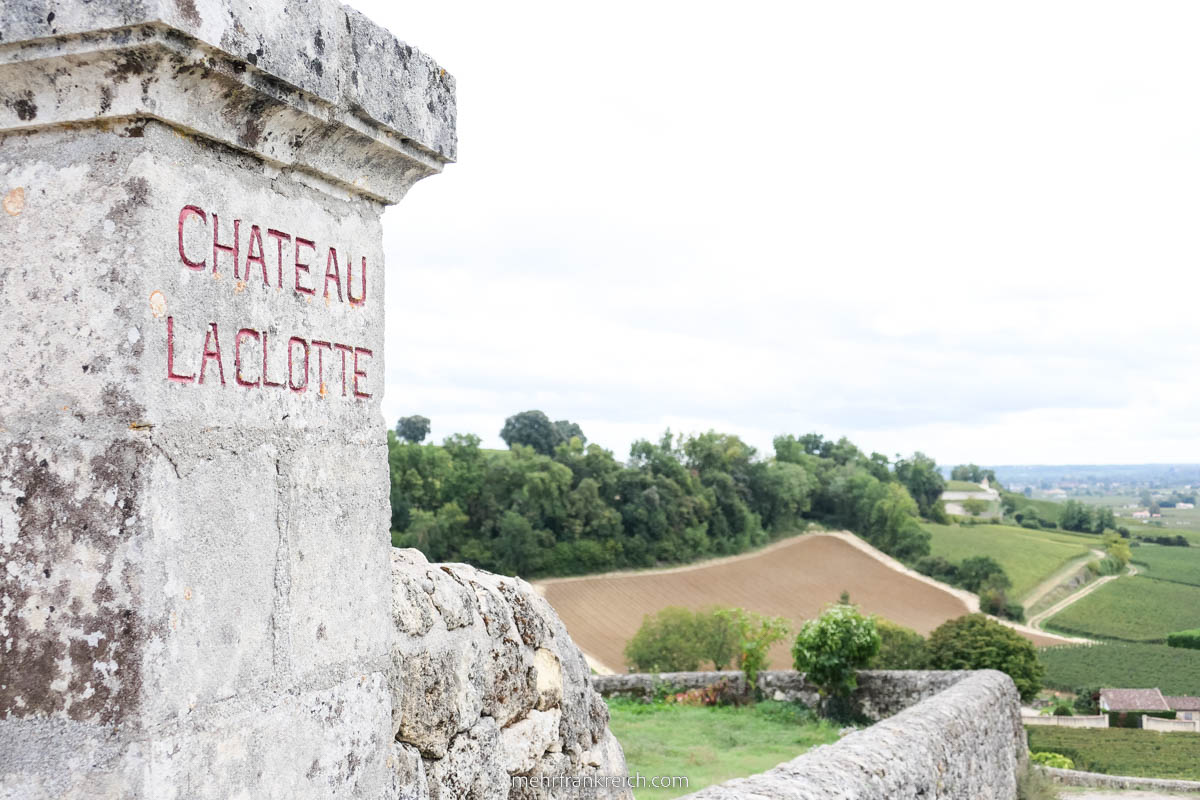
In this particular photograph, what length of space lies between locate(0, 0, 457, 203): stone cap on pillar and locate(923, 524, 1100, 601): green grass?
4972cm

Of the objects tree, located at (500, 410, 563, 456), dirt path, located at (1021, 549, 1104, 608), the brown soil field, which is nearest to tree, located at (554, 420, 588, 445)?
tree, located at (500, 410, 563, 456)

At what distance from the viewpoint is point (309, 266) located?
5.85ft

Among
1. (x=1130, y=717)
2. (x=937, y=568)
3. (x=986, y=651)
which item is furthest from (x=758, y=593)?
(x=986, y=651)

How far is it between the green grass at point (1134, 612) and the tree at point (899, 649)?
21318mm

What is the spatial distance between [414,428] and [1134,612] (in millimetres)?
36200

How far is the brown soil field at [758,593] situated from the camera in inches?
1390

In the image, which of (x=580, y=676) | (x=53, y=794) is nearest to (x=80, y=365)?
(x=53, y=794)

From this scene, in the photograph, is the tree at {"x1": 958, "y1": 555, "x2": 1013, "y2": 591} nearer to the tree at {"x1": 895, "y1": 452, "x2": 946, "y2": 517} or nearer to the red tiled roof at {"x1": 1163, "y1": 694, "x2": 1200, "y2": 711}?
the tree at {"x1": 895, "y1": 452, "x2": 946, "y2": 517}

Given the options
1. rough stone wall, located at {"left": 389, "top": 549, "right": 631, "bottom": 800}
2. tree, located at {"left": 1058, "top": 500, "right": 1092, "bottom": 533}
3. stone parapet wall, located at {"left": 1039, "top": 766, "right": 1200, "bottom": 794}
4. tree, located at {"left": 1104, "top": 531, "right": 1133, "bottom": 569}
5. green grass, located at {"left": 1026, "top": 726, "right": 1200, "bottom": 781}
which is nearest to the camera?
rough stone wall, located at {"left": 389, "top": 549, "right": 631, "bottom": 800}

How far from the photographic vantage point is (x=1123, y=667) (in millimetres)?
31938

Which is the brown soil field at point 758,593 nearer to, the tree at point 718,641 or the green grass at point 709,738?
the tree at point 718,641

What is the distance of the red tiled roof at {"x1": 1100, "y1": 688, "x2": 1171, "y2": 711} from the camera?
82.4ft

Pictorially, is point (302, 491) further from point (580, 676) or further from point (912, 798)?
point (912, 798)

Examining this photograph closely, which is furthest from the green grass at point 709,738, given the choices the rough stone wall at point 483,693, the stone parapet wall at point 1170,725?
the stone parapet wall at point 1170,725
